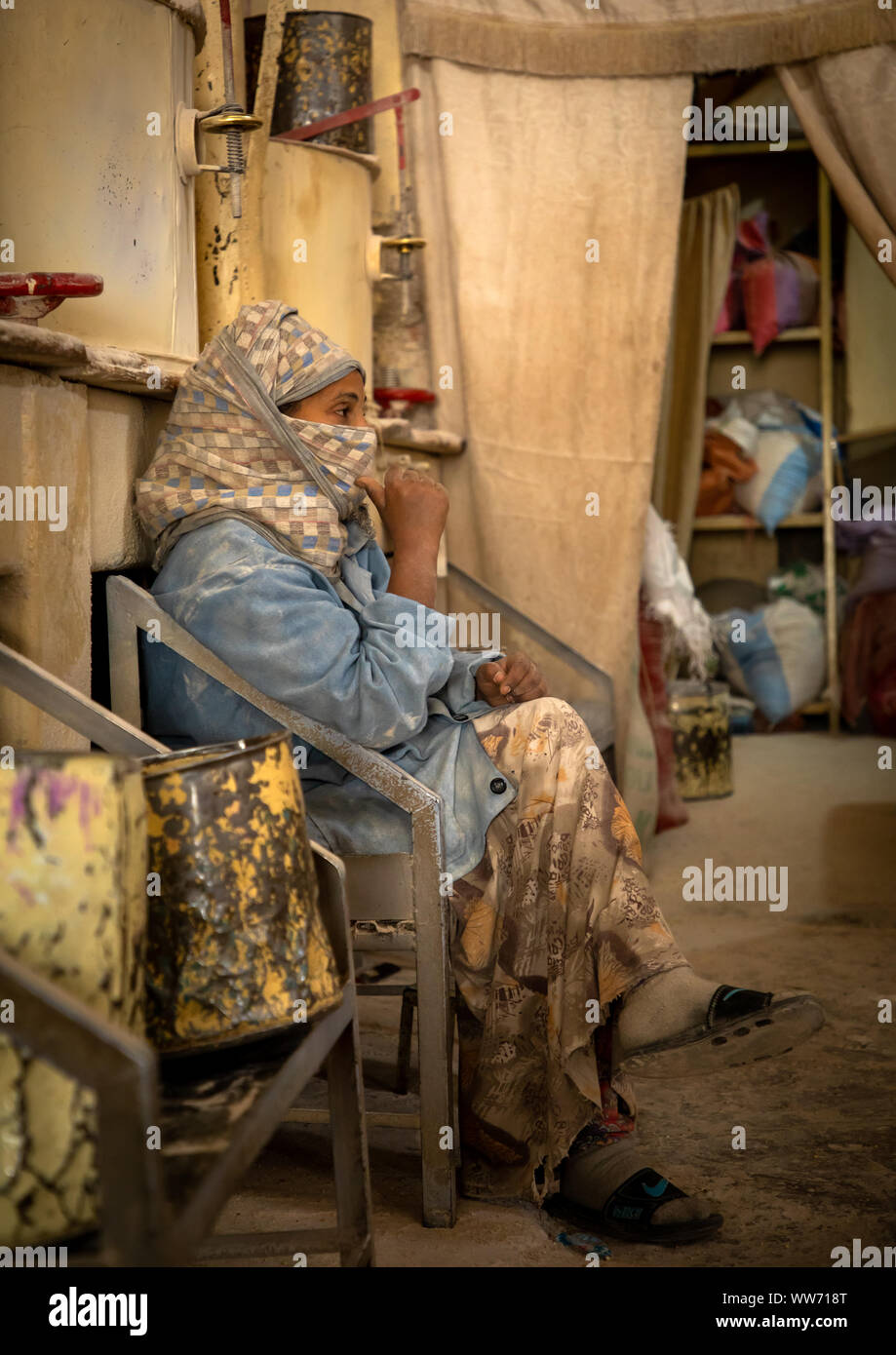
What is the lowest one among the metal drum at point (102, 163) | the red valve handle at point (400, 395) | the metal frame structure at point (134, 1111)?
the metal frame structure at point (134, 1111)

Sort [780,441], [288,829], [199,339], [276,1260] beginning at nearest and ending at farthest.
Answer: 1. [288,829]
2. [276,1260]
3. [199,339]
4. [780,441]

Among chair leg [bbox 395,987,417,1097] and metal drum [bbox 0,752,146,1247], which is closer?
metal drum [bbox 0,752,146,1247]

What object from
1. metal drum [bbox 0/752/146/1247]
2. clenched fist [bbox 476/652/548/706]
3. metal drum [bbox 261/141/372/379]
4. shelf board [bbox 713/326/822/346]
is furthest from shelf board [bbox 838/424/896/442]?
metal drum [bbox 0/752/146/1247]

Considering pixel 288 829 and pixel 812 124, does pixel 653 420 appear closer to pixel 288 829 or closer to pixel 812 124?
pixel 812 124

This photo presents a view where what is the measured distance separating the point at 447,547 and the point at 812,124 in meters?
1.41

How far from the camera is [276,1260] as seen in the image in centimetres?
164

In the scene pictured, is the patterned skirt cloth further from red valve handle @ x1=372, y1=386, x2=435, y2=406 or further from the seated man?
red valve handle @ x1=372, y1=386, x2=435, y2=406

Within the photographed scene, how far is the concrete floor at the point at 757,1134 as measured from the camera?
1689 mm

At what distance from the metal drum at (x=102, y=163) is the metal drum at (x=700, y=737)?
245cm

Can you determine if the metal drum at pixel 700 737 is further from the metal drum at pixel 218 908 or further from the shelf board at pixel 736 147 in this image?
the metal drum at pixel 218 908

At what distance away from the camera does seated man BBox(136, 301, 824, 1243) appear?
1.73m

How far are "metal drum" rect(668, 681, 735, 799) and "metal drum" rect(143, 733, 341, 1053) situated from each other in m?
3.11

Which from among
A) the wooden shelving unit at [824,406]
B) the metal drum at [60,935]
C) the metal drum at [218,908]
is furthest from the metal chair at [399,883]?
the wooden shelving unit at [824,406]
